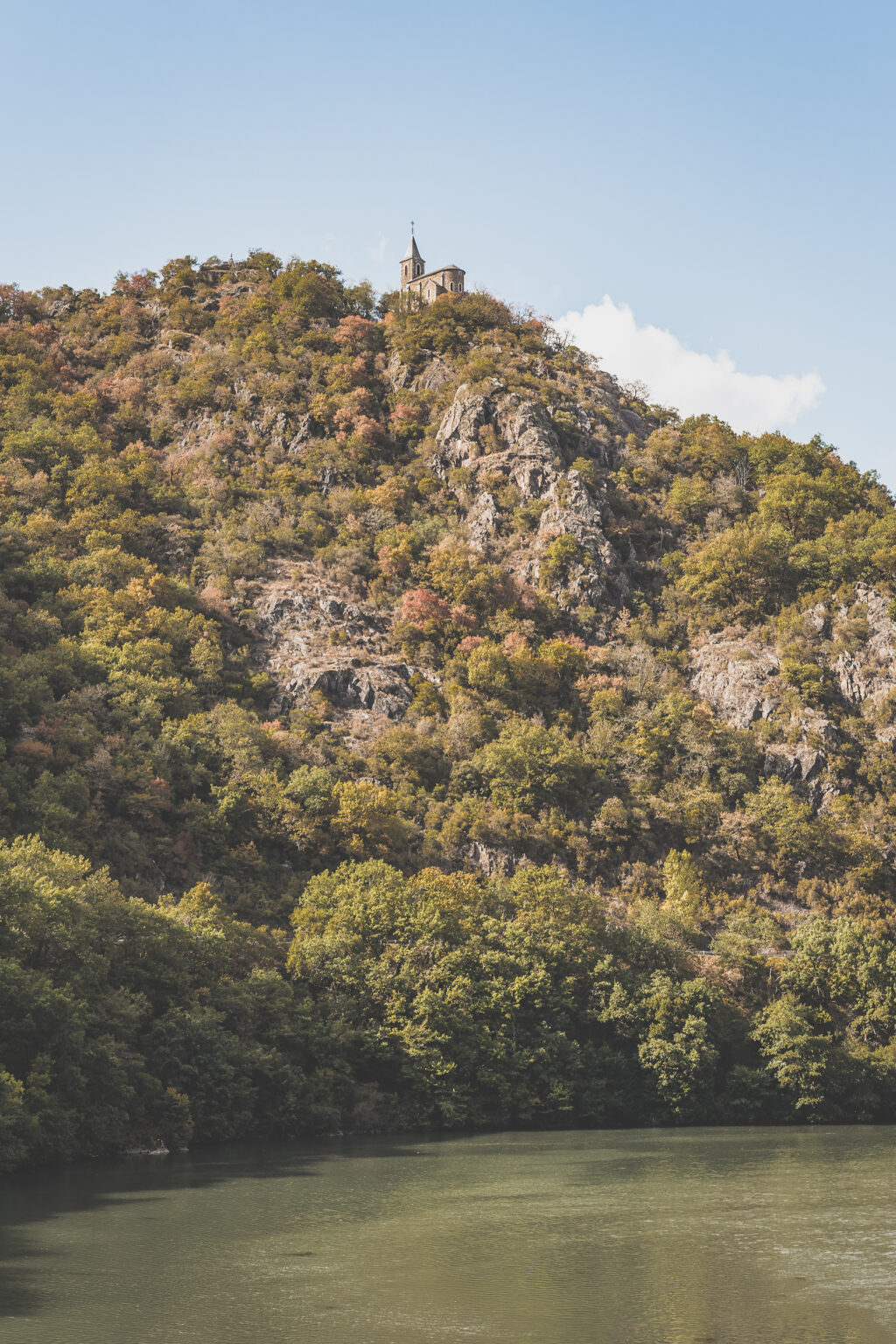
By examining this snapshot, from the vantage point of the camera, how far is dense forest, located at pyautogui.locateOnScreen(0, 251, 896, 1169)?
5738cm

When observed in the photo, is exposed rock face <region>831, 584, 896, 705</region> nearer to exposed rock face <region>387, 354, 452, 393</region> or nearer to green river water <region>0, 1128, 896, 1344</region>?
exposed rock face <region>387, 354, 452, 393</region>

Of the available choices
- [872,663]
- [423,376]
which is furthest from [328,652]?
[872,663]

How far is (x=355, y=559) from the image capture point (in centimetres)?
10338

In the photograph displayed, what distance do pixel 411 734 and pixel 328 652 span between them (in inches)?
484

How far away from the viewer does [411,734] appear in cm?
8706

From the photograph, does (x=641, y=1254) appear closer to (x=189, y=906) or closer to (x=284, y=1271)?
(x=284, y=1271)

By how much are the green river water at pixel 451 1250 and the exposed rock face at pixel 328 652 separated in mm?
45542

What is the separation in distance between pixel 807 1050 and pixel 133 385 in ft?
291

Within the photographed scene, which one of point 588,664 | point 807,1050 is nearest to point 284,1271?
point 807,1050

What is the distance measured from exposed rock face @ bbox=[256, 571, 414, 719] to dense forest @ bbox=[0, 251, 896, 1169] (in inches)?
13.7

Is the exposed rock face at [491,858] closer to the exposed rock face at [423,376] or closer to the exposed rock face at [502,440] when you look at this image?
the exposed rock face at [502,440]

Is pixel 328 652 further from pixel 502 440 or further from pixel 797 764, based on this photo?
pixel 797 764

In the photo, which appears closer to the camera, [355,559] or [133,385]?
[355,559]

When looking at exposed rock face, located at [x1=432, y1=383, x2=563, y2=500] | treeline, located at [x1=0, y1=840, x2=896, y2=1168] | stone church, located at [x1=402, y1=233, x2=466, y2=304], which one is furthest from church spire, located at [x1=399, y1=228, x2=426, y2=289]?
treeline, located at [x1=0, y1=840, x2=896, y2=1168]
